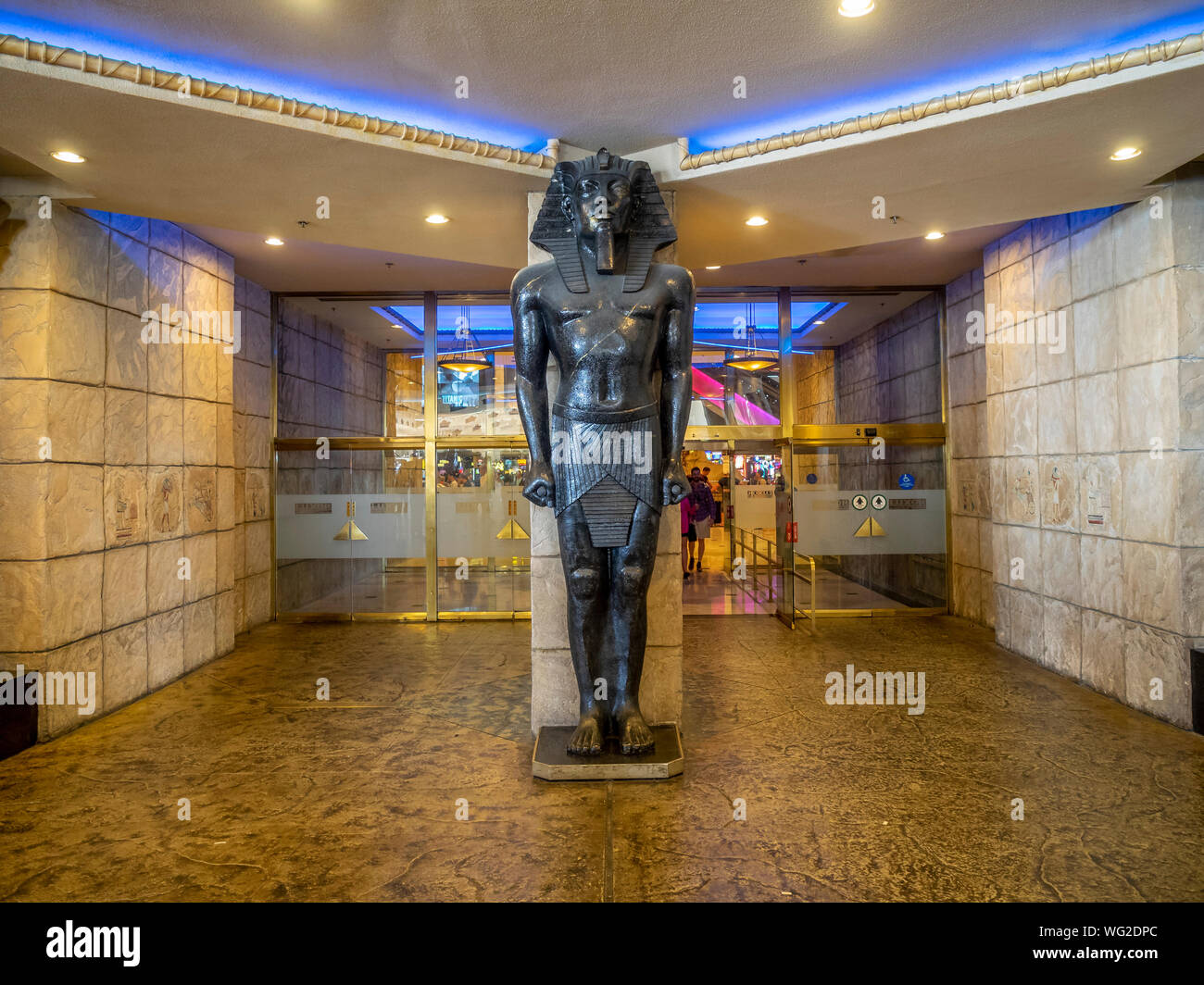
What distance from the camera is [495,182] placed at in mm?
3877

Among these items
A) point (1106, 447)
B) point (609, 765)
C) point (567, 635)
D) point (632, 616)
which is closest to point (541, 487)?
point (632, 616)

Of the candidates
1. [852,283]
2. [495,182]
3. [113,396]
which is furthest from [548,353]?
[852,283]

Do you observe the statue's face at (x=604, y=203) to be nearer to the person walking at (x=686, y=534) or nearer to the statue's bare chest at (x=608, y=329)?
the statue's bare chest at (x=608, y=329)

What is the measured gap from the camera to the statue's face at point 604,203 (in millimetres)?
3219

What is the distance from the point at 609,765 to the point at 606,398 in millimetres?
1659

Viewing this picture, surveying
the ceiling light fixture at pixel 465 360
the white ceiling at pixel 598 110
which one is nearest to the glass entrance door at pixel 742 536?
the ceiling light fixture at pixel 465 360

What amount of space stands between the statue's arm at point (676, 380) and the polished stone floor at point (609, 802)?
1384 millimetres

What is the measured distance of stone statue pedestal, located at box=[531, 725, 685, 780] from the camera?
3.23 meters

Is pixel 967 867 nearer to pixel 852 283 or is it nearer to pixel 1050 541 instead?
pixel 1050 541

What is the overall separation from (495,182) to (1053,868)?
12.8ft

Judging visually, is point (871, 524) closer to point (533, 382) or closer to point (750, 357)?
point (750, 357)

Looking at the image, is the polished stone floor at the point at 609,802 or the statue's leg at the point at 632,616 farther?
the statue's leg at the point at 632,616

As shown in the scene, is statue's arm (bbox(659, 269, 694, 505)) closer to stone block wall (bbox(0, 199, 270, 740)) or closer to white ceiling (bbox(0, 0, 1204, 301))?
white ceiling (bbox(0, 0, 1204, 301))

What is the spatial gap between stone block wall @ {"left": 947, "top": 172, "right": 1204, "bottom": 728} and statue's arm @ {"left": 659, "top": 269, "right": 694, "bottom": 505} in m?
3.00
